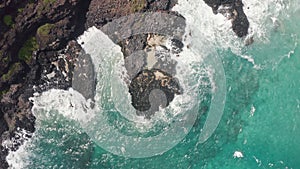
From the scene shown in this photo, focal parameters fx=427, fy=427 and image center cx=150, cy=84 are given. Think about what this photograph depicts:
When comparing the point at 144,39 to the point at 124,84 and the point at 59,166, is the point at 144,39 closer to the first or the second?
the point at 124,84

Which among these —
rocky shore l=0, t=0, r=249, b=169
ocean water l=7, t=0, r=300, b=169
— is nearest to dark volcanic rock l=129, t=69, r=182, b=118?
ocean water l=7, t=0, r=300, b=169

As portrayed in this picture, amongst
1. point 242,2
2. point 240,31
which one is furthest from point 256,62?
point 242,2

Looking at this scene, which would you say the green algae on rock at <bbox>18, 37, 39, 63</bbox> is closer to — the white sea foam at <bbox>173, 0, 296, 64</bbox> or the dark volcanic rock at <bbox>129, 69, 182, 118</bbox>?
the dark volcanic rock at <bbox>129, 69, 182, 118</bbox>

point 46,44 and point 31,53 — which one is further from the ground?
point 46,44

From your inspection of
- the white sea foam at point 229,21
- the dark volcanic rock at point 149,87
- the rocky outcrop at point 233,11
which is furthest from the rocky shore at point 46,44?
the dark volcanic rock at point 149,87

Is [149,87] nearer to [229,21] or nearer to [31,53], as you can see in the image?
[229,21]

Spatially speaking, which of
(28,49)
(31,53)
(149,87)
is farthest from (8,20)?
(149,87)

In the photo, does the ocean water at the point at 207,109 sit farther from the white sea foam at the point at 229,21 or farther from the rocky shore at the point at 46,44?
the rocky shore at the point at 46,44
